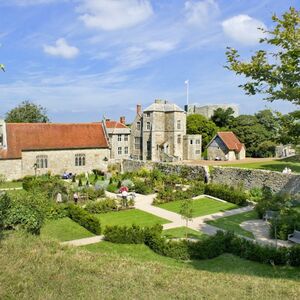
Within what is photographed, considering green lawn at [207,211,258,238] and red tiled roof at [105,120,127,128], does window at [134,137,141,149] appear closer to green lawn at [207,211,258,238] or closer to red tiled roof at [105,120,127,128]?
red tiled roof at [105,120,127,128]

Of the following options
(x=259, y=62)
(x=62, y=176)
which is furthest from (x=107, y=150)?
(x=259, y=62)

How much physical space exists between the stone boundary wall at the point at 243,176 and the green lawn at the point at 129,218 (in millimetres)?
9380

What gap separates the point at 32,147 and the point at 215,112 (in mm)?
36564

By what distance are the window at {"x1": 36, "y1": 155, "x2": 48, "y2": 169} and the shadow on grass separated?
2549 centimetres

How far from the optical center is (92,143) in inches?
1508

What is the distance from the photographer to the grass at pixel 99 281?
20.1 feet

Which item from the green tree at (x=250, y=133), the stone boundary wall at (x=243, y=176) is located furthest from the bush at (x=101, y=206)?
the green tree at (x=250, y=133)

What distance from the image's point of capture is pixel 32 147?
3497 cm

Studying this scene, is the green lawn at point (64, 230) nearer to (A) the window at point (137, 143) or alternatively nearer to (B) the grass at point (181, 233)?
(B) the grass at point (181, 233)

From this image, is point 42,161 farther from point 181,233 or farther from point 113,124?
point 181,233

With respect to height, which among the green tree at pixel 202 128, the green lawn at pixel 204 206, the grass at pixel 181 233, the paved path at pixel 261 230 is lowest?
the paved path at pixel 261 230

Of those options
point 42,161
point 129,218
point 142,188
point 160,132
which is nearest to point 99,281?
point 129,218

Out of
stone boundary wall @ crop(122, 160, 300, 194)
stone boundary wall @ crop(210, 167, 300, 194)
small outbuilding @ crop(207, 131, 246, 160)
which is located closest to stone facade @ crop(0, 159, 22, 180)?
stone boundary wall @ crop(122, 160, 300, 194)

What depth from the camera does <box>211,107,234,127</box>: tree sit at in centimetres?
6116
